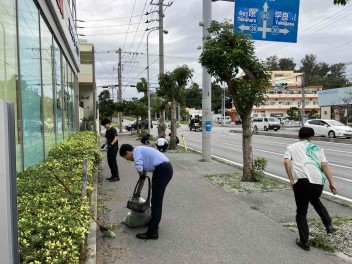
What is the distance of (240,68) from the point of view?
32.0 ft

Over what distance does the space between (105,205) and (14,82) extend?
114 inches

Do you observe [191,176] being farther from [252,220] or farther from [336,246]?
[336,246]

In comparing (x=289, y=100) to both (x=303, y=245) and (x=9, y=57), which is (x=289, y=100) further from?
(x=9, y=57)

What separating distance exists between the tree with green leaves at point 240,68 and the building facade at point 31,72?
4040 mm

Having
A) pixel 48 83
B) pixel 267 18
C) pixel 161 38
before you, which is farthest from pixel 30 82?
pixel 161 38

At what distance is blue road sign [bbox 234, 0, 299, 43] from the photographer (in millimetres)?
11484

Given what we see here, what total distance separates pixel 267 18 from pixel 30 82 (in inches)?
307

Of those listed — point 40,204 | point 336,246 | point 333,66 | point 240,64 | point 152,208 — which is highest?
point 333,66

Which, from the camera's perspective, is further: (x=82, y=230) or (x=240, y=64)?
(x=240, y=64)

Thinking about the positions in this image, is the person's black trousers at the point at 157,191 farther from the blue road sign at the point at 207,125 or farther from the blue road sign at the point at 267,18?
the blue road sign at the point at 207,125

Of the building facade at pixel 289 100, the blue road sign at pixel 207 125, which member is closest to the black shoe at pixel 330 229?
the blue road sign at pixel 207 125

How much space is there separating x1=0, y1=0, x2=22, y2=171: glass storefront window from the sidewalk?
7.40ft

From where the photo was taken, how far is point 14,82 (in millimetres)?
5859

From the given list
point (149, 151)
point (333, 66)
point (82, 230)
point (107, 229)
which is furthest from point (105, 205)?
point (333, 66)
